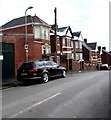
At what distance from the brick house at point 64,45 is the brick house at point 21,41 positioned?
5081mm

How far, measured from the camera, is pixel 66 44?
5697 cm

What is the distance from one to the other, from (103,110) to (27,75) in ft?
38.8

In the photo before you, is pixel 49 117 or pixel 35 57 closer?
pixel 49 117

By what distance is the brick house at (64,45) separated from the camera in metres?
50.9

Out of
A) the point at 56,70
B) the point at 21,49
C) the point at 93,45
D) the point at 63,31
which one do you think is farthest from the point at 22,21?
the point at 93,45

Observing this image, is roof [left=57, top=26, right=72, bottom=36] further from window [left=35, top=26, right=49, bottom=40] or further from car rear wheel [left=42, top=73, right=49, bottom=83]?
car rear wheel [left=42, top=73, right=49, bottom=83]

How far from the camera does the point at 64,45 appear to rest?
5647 centimetres

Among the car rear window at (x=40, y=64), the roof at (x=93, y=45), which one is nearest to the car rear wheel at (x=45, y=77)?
the car rear window at (x=40, y=64)

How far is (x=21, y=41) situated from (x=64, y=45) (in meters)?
26.4

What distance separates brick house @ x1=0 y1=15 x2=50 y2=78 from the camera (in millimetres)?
27536

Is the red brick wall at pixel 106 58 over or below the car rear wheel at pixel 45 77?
over

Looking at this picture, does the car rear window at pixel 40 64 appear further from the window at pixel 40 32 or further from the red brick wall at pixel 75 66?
the red brick wall at pixel 75 66

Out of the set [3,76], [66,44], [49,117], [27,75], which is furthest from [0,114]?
[66,44]

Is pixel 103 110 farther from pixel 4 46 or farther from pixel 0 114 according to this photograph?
pixel 4 46
